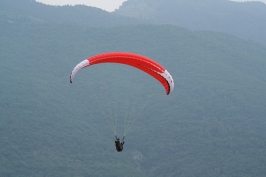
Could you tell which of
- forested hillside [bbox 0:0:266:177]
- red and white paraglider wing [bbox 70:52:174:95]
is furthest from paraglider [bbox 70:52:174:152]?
forested hillside [bbox 0:0:266:177]

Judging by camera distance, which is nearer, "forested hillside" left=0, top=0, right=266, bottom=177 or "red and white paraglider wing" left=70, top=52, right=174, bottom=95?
"red and white paraglider wing" left=70, top=52, right=174, bottom=95

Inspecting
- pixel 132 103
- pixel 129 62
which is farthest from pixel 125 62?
pixel 132 103

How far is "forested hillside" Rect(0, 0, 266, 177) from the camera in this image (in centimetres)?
10712

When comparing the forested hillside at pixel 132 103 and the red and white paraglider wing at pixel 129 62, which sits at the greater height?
the forested hillside at pixel 132 103

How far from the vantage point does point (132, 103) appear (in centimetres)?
17138

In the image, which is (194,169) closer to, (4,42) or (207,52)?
(207,52)

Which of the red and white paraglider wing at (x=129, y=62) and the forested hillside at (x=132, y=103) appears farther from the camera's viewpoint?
the forested hillside at (x=132, y=103)

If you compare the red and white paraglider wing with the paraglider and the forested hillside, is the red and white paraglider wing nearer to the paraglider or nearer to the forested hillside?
the paraglider

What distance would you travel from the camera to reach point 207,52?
179m

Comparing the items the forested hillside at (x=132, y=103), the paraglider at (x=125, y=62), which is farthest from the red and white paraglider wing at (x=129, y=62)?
A: the forested hillside at (x=132, y=103)

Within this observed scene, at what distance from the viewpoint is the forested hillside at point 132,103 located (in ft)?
351

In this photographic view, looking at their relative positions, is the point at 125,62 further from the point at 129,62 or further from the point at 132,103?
the point at 132,103

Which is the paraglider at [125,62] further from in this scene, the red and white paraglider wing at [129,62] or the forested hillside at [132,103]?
the forested hillside at [132,103]

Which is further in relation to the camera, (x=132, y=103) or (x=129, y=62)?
(x=132, y=103)
